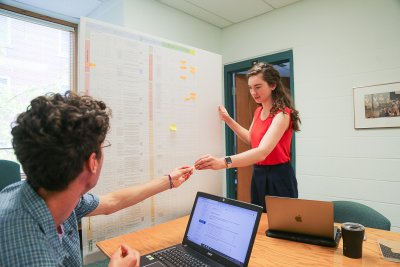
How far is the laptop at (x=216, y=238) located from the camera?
1090 millimetres

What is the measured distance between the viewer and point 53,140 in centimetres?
73

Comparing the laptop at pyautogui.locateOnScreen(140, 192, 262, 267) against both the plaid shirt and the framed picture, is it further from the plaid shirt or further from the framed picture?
the framed picture

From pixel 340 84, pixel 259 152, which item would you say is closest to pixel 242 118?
pixel 340 84

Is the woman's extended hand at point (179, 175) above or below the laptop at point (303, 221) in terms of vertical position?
above

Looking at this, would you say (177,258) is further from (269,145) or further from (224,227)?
(269,145)

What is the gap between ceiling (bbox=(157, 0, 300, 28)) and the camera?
304 centimetres

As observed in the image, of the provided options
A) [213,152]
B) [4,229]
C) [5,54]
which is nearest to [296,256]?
[4,229]

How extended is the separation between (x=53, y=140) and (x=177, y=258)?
0.73 meters

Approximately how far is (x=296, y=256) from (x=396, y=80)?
212 cm

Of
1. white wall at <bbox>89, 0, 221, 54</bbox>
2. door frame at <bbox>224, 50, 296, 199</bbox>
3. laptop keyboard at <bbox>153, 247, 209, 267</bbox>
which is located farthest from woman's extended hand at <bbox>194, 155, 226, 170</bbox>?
door frame at <bbox>224, 50, 296, 199</bbox>

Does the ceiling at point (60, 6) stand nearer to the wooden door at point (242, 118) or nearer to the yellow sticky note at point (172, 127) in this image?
the yellow sticky note at point (172, 127)

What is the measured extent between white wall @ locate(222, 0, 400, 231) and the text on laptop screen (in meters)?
2.01

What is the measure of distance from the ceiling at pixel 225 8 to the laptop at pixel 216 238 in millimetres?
2484

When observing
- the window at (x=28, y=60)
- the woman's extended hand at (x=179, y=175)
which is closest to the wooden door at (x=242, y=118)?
the woman's extended hand at (x=179, y=175)
